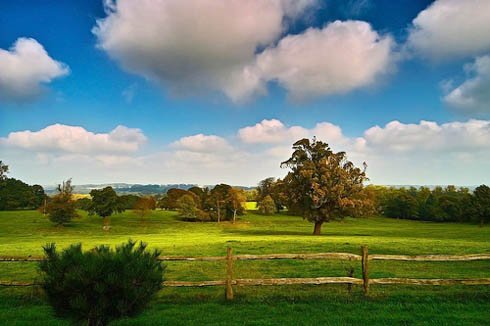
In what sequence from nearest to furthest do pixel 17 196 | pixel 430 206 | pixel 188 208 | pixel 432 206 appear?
pixel 188 208 < pixel 17 196 < pixel 432 206 < pixel 430 206

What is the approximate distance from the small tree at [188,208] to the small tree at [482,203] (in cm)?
5695

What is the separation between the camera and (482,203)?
69438 millimetres

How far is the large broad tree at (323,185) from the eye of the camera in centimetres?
3856

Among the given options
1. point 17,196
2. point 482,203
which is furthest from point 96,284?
point 17,196

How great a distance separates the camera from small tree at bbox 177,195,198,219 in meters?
74.0

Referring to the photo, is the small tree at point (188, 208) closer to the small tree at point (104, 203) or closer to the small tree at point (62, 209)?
the small tree at point (104, 203)

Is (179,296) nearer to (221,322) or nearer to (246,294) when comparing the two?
(246,294)

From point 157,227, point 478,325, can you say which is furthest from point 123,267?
point 157,227

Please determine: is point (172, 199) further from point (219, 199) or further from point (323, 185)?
point (323, 185)

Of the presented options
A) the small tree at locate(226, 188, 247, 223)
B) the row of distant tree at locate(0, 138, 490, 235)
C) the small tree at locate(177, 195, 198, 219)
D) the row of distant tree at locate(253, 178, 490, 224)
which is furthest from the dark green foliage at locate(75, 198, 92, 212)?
the row of distant tree at locate(253, 178, 490, 224)

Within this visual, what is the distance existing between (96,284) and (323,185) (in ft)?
113

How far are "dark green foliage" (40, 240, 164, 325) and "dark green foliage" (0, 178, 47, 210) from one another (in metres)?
89.3

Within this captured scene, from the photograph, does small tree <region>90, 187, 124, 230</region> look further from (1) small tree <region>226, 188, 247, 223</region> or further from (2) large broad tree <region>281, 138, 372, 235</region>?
(2) large broad tree <region>281, 138, 372, 235</region>

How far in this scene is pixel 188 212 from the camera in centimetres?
7406
